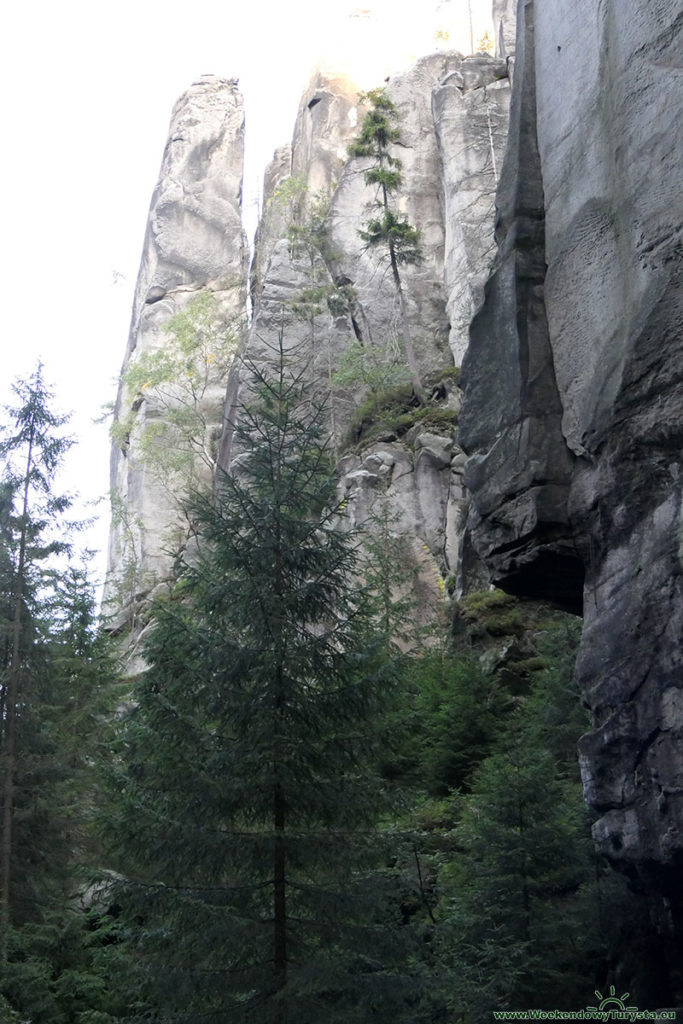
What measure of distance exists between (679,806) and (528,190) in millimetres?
7785

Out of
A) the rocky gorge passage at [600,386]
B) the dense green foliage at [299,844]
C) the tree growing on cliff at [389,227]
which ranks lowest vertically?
the dense green foliage at [299,844]

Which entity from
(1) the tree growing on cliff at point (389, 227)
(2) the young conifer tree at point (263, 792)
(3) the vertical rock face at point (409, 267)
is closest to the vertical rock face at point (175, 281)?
(3) the vertical rock face at point (409, 267)

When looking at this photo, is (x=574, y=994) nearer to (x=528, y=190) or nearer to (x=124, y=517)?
(x=528, y=190)

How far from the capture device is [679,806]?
9.17m

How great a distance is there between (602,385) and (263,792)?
5.42 metres

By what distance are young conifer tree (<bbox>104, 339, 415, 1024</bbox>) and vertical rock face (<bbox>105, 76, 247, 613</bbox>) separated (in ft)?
91.3

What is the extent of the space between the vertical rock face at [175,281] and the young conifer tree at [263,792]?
27.8 meters

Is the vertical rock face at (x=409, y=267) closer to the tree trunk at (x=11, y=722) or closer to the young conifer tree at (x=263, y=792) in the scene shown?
the tree trunk at (x=11, y=722)

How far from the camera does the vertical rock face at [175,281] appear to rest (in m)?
42.2

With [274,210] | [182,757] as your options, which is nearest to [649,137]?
[182,757]

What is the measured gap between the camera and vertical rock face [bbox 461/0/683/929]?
32.5ft

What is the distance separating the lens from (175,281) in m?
48.9

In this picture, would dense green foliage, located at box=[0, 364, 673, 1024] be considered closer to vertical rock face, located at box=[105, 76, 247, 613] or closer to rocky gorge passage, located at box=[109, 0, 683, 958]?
rocky gorge passage, located at box=[109, 0, 683, 958]

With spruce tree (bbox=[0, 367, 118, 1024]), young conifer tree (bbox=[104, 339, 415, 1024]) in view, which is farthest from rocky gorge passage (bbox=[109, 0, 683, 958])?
spruce tree (bbox=[0, 367, 118, 1024])
